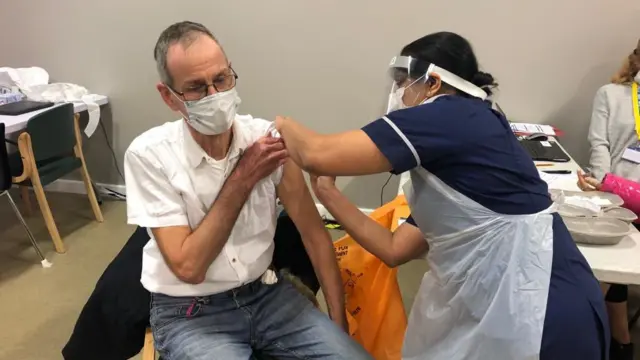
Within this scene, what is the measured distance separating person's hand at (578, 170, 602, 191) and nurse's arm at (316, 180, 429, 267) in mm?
852

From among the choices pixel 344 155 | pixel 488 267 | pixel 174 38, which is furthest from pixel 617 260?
pixel 174 38

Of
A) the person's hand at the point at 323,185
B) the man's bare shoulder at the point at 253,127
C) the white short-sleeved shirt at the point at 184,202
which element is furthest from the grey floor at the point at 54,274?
the man's bare shoulder at the point at 253,127

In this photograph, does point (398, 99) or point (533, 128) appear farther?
point (533, 128)

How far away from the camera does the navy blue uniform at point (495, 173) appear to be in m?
1.08

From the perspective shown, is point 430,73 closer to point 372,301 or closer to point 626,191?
point 372,301

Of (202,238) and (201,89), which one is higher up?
(201,89)

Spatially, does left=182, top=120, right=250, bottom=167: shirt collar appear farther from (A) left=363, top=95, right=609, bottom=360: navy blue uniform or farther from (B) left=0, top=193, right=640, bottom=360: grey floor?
(B) left=0, top=193, right=640, bottom=360: grey floor

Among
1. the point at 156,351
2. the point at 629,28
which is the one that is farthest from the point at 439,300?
the point at 629,28

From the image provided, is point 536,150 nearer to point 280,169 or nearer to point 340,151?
point 280,169

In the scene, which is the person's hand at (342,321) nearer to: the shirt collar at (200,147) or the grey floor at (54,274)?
the shirt collar at (200,147)

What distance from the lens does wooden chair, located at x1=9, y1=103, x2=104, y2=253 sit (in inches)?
109

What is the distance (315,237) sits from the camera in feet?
5.11

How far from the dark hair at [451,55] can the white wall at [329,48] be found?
69.9 inches

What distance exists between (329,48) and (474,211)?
2105mm
